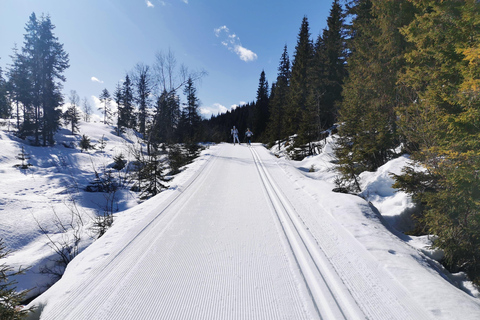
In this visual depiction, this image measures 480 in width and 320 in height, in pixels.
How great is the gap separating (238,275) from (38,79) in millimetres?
36788

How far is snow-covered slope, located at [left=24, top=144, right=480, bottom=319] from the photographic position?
7.44 ft

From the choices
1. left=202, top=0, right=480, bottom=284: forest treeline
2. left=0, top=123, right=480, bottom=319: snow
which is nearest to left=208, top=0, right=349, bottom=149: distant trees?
left=202, top=0, right=480, bottom=284: forest treeline

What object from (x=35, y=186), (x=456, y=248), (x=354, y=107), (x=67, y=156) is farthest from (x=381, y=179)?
(x=67, y=156)

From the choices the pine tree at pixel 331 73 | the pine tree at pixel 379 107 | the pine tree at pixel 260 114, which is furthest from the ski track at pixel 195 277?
the pine tree at pixel 260 114

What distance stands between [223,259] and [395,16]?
12.3m

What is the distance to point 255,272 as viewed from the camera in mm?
2873

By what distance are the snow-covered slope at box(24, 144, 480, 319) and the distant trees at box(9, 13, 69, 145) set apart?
31622 mm

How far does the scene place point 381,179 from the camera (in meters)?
7.73

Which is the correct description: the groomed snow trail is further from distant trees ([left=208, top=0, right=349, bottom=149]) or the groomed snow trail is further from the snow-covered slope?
distant trees ([left=208, top=0, right=349, bottom=149])

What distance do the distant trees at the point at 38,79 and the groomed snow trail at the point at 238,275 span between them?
32.1 m

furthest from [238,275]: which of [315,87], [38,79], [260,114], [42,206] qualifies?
[260,114]

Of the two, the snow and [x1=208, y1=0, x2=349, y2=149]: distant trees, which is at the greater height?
[x1=208, y1=0, x2=349, y2=149]: distant trees

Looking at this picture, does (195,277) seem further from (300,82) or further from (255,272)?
(300,82)

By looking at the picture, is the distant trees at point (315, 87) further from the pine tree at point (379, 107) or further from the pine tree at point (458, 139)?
the pine tree at point (458, 139)
